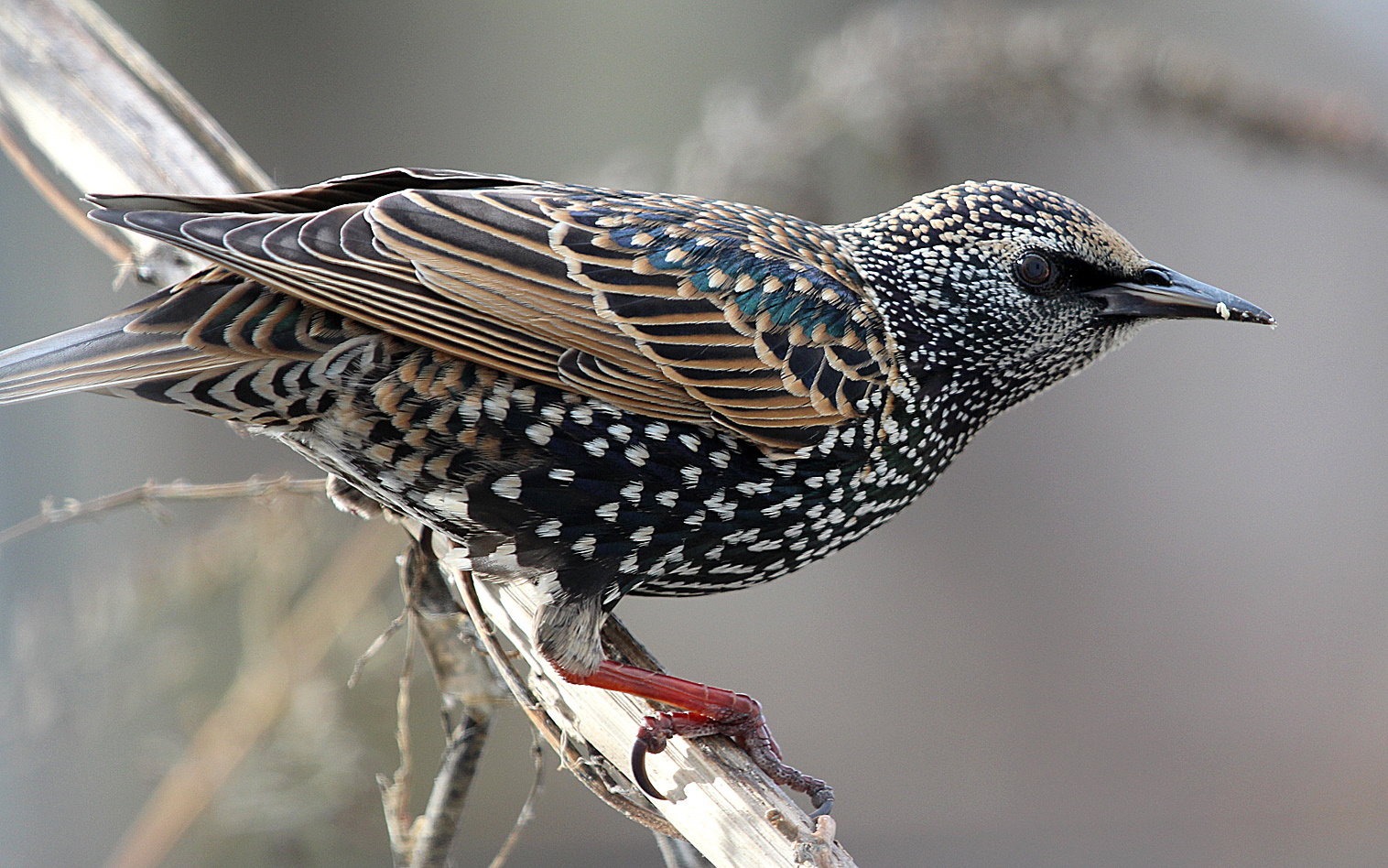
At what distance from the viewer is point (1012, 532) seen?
231 inches

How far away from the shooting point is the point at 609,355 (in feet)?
5.88

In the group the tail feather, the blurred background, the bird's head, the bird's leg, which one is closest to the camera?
the tail feather

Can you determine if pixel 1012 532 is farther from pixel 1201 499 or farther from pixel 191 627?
pixel 191 627

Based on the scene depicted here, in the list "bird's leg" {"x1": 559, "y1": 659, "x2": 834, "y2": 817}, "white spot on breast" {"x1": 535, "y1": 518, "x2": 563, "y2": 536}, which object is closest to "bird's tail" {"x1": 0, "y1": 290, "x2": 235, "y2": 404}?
"white spot on breast" {"x1": 535, "y1": 518, "x2": 563, "y2": 536}

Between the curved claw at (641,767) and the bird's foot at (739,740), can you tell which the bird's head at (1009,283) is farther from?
the curved claw at (641,767)

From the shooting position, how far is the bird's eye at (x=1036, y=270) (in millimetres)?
2037

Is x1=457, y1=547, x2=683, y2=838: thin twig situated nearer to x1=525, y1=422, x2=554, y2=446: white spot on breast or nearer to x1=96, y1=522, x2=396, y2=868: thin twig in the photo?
x1=525, y1=422, x2=554, y2=446: white spot on breast

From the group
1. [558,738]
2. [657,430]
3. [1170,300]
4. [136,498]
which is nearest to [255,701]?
[136,498]

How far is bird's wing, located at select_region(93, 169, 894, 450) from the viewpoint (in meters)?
1.68

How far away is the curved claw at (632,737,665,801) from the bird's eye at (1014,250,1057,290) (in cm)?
105

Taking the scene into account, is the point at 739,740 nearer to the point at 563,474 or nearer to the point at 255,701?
the point at 563,474

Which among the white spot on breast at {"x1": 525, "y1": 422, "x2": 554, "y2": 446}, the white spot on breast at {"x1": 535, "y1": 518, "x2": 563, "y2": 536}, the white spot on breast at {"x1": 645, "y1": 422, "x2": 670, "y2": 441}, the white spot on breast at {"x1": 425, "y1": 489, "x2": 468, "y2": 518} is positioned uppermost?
the white spot on breast at {"x1": 645, "y1": 422, "x2": 670, "y2": 441}

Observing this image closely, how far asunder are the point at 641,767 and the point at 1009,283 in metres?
1.07

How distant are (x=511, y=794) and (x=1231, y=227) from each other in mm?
4558
